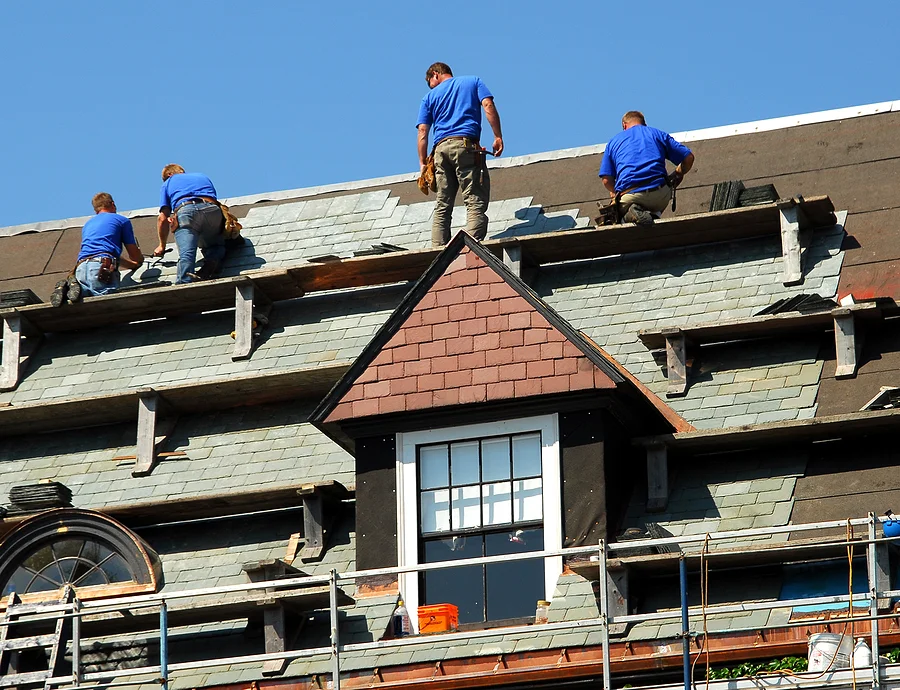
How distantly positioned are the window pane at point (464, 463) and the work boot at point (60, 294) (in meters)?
6.43

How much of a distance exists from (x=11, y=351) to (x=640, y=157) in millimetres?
7645

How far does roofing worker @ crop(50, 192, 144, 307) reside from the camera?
24.4 metres

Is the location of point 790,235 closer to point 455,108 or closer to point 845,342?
point 845,342

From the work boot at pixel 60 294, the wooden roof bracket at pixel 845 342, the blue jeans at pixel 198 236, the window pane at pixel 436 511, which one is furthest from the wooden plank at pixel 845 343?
the work boot at pixel 60 294

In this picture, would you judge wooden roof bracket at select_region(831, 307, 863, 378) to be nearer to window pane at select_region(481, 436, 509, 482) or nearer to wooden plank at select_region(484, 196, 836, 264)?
wooden plank at select_region(484, 196, 836, 264)

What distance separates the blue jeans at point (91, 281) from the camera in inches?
980

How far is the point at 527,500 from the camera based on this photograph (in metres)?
19.5

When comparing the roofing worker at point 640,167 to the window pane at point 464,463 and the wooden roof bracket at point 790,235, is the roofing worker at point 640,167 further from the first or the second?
the window pane at point 464,463

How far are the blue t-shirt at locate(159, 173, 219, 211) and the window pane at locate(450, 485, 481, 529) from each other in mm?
7092

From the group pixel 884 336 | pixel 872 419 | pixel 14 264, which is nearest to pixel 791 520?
pixel 872 419

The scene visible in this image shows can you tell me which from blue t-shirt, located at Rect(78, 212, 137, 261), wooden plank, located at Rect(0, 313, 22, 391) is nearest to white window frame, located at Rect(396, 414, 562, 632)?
wooden plank, located at Rect(0, 313, 22, 391)

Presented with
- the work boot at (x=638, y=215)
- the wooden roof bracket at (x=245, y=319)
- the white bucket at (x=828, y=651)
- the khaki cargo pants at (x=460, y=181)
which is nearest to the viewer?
the white bucket at (x=828, y=651)

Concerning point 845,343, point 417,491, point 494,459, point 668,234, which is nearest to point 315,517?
point 417,491

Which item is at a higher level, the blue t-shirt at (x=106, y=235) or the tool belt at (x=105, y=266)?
the blue t-shirt at (x=106, y=235)
